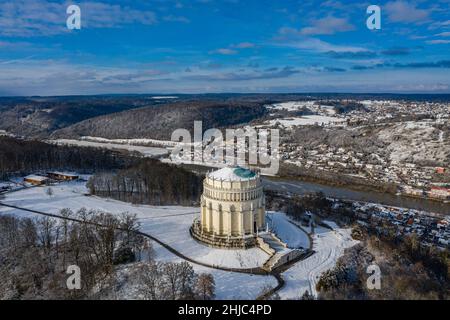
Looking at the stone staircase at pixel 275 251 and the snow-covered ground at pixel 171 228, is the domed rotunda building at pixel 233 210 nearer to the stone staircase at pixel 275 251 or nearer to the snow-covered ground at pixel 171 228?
the stone staircase at pixel 275 251

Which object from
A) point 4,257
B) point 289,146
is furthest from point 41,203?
point 289,146

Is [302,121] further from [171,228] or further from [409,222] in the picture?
[171,228]

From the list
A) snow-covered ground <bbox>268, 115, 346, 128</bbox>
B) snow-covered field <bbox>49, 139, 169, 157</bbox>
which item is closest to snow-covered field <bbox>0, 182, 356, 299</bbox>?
snow-covered field <bbox>49, 139, 169, 157</bbox>

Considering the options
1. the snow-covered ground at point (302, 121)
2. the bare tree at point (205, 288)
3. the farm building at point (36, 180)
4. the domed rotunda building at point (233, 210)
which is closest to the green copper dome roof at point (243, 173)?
the domed rotunda building at point (233, 210)

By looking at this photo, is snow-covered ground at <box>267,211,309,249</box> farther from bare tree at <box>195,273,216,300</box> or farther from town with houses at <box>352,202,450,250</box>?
bare tree at <box>195,273,216,300</box>

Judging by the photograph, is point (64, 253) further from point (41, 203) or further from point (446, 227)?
point (446, 227)
